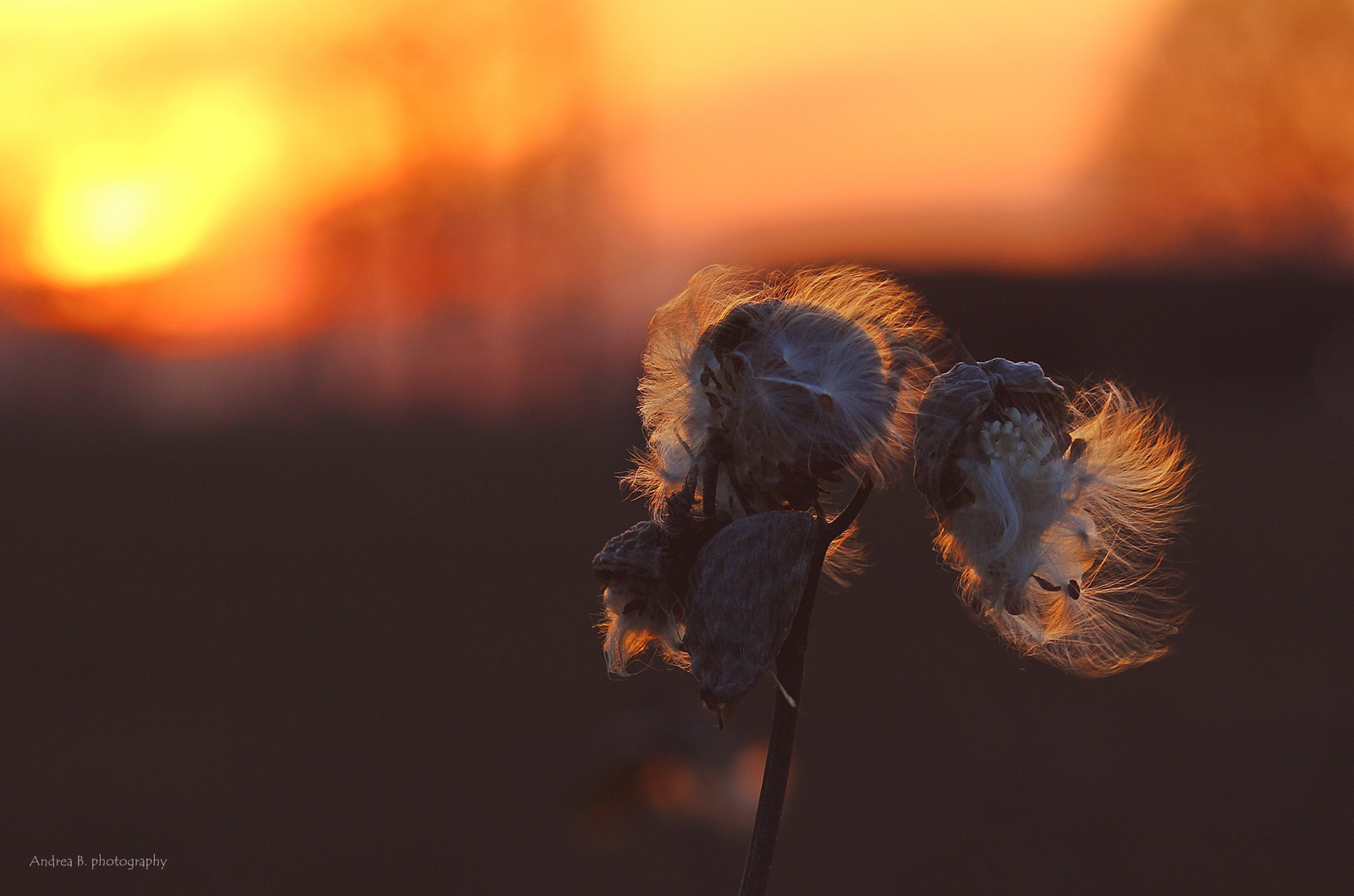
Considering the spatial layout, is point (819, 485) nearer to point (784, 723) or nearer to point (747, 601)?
point (747, 601)

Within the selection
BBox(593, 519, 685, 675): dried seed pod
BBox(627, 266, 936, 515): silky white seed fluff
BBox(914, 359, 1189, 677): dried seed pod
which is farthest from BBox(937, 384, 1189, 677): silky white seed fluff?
BBox(593, 519, 685, 675): dried seed pod

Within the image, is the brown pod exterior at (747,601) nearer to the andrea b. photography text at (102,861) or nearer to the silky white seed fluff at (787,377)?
the silky white seed fluff at (787,377)

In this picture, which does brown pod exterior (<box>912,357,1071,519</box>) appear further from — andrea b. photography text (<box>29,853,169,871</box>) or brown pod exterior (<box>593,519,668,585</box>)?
Result: andrea b. photography text (<box>29,853,169,871</box>)

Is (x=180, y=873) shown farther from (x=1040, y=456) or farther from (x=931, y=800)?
(x=1040, y=456)

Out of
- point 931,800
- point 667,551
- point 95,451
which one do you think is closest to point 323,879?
point 931,800

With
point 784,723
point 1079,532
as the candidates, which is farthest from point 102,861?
point 1079,532

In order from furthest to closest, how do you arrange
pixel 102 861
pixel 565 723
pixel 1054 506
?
pixel 565 723, pixel 102 861, pixel 1054 506

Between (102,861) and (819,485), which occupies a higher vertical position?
(819,485)

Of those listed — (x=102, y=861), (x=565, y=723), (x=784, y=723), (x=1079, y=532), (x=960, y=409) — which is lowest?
(x=565, y=723)
